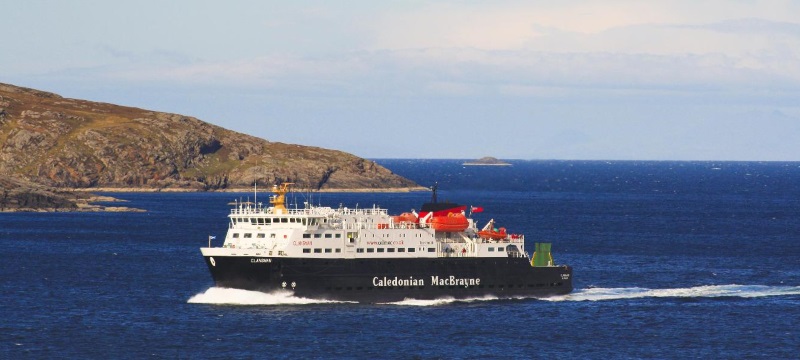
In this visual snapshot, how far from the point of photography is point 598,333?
Result: 219ft

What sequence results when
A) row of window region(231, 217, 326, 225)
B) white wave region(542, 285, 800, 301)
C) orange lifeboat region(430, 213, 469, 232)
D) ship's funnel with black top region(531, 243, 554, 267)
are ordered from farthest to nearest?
1. white wave region(542, 285, 800, 301)
2. ship's funnel with black top region(531, 243, 554, 267)
3. orange lifeboat region(430, 213, 469, 232)
4. row of window region(231, 217, 326, 225)

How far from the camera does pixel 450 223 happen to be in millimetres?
76438

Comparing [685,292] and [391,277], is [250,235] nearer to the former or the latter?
[391,277]

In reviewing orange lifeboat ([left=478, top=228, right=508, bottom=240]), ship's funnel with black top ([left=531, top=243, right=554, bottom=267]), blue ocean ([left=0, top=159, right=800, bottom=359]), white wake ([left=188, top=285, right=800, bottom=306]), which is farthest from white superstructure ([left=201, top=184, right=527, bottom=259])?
ship's funnel with black top ([left=531, top=243, right=554, bottom=267])

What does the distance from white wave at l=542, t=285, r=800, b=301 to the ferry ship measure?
7.34 feet

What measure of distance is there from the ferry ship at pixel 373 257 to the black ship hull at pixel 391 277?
0.06 m

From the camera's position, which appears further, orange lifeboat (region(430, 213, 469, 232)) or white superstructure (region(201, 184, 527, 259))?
orange lifeboat (region(430, 213, 469, 232))

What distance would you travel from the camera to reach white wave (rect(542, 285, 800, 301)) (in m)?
79.0

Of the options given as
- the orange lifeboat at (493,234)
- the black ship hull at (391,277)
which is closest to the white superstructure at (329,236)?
the black ship hull at (391,277)

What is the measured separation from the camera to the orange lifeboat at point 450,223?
3002 inches

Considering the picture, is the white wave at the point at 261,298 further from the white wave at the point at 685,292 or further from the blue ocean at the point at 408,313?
the white wave at the point at 685,292

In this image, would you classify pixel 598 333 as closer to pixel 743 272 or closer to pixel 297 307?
pixel 297 307

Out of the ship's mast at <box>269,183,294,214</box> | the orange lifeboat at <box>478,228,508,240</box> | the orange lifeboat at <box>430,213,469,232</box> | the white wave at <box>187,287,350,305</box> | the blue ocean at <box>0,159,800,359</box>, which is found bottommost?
the blue ocean at <box>0,159,800,359</box>

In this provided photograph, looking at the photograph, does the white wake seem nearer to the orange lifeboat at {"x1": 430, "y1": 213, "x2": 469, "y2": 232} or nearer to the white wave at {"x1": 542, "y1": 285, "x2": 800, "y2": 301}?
the white wave at {"x1": 542, "y1": 285, "x2": 800, "y2": 301}
